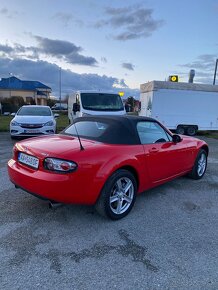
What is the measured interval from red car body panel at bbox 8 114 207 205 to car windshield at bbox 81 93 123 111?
6862 millimetres

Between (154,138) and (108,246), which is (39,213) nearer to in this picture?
(108,246)

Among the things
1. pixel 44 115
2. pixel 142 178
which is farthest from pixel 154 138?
pixel 44 115

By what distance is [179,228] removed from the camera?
354 cm

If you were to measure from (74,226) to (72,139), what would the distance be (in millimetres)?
1305

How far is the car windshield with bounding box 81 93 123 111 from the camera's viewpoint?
36.3 feet

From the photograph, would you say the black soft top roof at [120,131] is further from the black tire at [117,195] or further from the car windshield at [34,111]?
the car windshield at [34,111]

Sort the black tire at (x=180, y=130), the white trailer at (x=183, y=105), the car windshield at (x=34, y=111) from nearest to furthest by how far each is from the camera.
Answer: the car windshield at (x=34, y=111)
the white trailer at (x=183, y=105)
the black tire at (x=180, y=130)

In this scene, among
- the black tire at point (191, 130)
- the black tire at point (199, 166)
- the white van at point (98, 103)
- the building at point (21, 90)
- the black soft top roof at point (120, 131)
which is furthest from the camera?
the building at point (21, 90)

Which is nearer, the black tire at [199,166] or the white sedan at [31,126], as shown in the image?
the black tire at [199,166]

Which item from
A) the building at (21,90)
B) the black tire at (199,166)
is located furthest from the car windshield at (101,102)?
the building at (21,90)

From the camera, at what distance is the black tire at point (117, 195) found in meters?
3.49

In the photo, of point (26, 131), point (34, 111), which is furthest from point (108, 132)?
point (34, 111)

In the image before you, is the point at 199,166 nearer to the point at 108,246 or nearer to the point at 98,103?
the point at 108,246

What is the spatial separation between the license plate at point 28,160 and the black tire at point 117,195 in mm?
967
